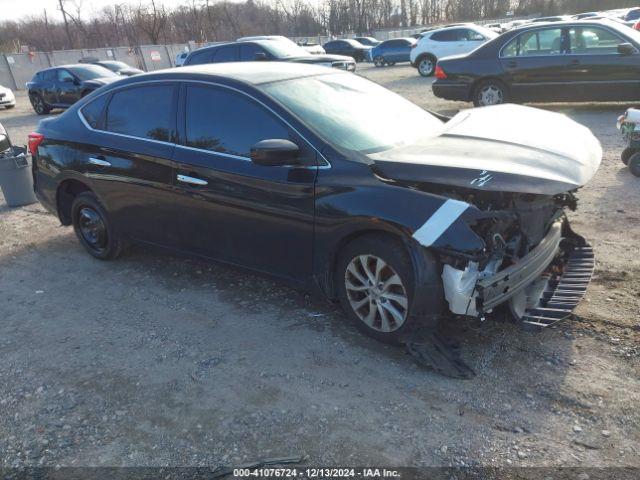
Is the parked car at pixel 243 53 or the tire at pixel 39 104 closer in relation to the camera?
the parked car at pixel 243 53

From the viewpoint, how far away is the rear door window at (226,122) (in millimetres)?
3945

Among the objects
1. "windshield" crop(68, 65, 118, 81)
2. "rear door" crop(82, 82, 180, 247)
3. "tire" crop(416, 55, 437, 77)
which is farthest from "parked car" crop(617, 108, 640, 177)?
"windshield" crop(68, 65, 118, 81)

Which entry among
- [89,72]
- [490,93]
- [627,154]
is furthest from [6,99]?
[627,154]

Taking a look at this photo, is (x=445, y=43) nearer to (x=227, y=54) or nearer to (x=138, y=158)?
(x=227, y=54)

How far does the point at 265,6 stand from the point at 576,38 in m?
70.8

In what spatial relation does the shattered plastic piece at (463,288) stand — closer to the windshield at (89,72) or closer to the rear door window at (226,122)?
the rear door window at (226,122)

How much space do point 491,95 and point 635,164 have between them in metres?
5.01

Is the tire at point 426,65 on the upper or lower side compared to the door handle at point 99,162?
lower

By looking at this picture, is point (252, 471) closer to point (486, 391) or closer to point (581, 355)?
point (486, 391)

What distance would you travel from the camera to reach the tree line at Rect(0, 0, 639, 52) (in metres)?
55.1

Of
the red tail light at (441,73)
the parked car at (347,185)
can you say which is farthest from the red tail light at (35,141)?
the red tail light at (441,73)

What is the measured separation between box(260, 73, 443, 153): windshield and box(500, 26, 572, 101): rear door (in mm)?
6980

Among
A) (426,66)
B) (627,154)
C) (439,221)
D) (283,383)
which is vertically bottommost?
(283,383)

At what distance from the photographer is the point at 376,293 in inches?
140
